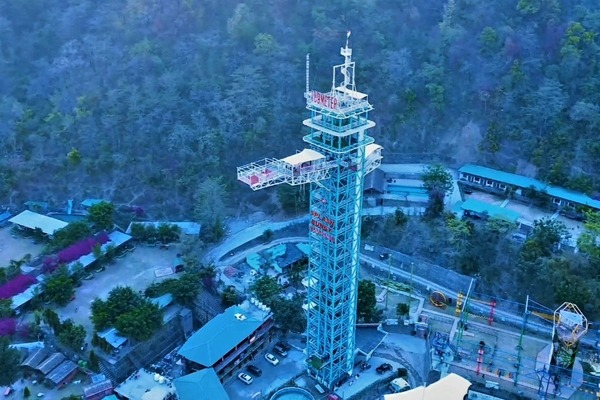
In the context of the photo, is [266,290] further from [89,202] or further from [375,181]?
[89,202]

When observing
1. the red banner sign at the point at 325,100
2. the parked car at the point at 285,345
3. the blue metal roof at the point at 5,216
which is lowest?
the parked car at the point at 285,345

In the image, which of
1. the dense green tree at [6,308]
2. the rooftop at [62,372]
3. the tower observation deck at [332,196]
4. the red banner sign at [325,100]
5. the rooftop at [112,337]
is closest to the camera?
the red banner sign at [325,100]

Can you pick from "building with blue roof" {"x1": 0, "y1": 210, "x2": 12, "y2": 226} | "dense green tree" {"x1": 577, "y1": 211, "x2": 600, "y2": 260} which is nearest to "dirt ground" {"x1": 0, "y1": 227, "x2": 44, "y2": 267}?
"building with blue roof" {"x1": 0, "y1": 210, "x2": 12, "y2": 226}

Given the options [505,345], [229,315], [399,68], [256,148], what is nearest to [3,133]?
[256,148]

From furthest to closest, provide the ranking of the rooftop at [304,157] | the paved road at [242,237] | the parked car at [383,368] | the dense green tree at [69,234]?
the paved road at [242,237] < the dense green tree at [69,234] < the parked car at [383,368] < the rooftop at [304,157]

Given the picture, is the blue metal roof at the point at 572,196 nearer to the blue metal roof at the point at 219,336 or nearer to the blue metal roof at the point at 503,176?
the blue metal roof at the point at 503,176

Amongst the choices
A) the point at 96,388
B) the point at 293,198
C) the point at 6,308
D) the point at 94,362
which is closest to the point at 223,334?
the point at 96,388

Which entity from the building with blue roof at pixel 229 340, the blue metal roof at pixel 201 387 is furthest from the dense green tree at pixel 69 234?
the blue metal roof at pixel 201 387
